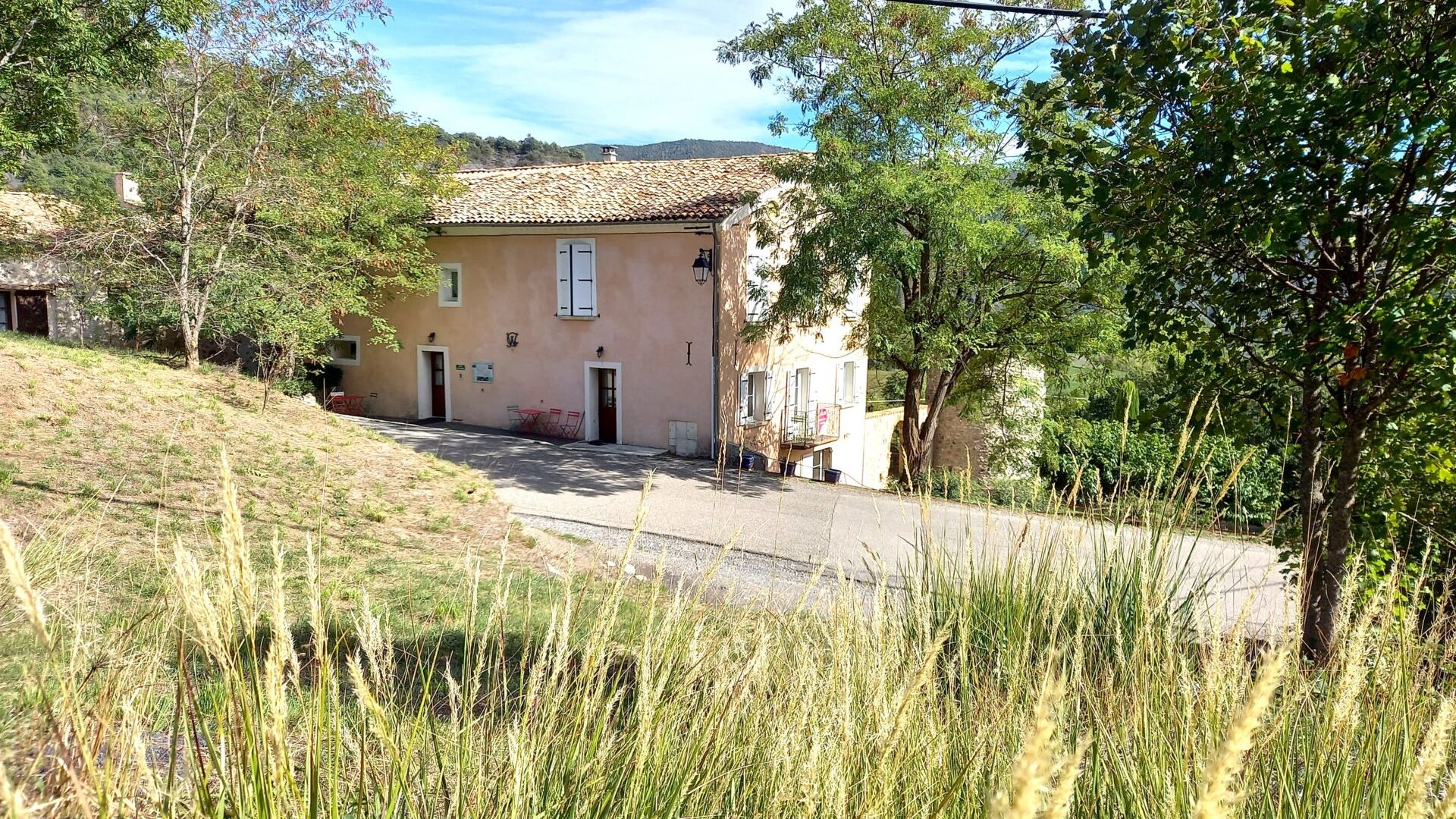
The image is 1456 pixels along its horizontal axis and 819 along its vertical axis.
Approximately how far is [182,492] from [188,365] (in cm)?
916

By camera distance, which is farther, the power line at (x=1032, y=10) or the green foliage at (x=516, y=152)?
the green foliage at (x=516, y=152)

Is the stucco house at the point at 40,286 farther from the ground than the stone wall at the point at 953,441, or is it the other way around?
the stucco house at the point at 40,286

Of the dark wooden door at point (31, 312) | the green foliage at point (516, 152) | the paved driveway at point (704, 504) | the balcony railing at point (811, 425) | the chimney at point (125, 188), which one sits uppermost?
the green foliage at point (516, 152)

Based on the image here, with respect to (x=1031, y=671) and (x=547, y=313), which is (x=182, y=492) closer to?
(x=1031, y=671)

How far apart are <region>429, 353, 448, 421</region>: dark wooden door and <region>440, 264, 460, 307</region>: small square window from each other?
1387 mm

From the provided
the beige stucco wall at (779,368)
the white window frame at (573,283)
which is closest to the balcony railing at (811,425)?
the beige stucco wall at (779,368)

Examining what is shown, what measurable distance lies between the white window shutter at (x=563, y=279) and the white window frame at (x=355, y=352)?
6342 mm

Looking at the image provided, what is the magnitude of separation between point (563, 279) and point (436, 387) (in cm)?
490

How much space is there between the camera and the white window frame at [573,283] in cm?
1883

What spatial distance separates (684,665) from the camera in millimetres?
2014

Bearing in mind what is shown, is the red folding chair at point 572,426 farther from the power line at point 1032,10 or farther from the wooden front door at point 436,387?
the power line at point 1032,10

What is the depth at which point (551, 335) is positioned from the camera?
19.6 metres

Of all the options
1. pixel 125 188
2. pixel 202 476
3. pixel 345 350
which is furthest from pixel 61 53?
pixel 345 350

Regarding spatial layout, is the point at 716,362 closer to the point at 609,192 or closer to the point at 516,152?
the point at 609,192
